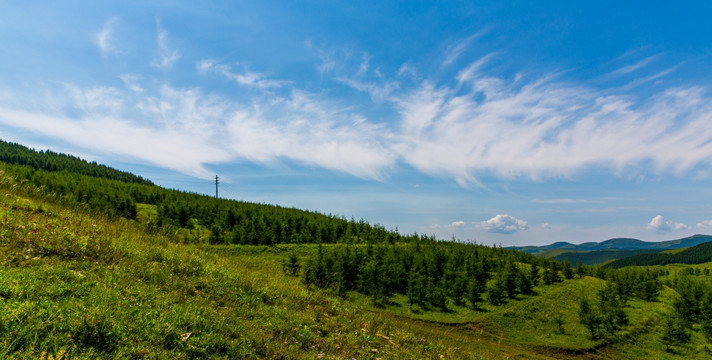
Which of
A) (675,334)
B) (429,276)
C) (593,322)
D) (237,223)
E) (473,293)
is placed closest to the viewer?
(593,322)

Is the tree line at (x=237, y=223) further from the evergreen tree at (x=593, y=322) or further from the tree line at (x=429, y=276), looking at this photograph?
the evergreen tree at (x=593, y=322)

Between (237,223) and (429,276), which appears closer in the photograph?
(429,276)

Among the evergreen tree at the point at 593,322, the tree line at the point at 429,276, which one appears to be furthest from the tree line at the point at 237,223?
the evergreen tree at the point at 593,322

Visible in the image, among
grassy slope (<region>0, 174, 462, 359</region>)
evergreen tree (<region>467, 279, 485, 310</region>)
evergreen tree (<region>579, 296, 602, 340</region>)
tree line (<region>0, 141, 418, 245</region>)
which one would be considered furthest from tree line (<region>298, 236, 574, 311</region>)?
grassy slope (<region>0, 174, 462, 359</region>)

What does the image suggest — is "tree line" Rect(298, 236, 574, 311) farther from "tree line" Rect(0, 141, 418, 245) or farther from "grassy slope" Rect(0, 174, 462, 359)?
"grassy slope" Rect(0, 174, 462, 359)

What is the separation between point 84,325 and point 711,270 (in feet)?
1015

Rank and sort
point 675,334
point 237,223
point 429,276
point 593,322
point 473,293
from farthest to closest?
point 237,223 < point 429,276 < point 473,293 < point 675,334 < point 593,322

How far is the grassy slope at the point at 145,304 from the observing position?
4.52 m

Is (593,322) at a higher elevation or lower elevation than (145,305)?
lower

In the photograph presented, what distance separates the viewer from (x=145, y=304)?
6.00 meters

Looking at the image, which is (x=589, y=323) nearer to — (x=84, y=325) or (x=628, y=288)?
(x=628, y=288)

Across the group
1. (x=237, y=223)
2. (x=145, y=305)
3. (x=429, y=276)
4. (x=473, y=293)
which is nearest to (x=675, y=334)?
(x=473, y=293)

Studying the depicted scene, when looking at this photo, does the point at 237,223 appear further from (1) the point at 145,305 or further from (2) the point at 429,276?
(1) the point at 145,305

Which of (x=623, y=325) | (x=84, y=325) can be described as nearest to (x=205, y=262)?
(x=84, y=325)
